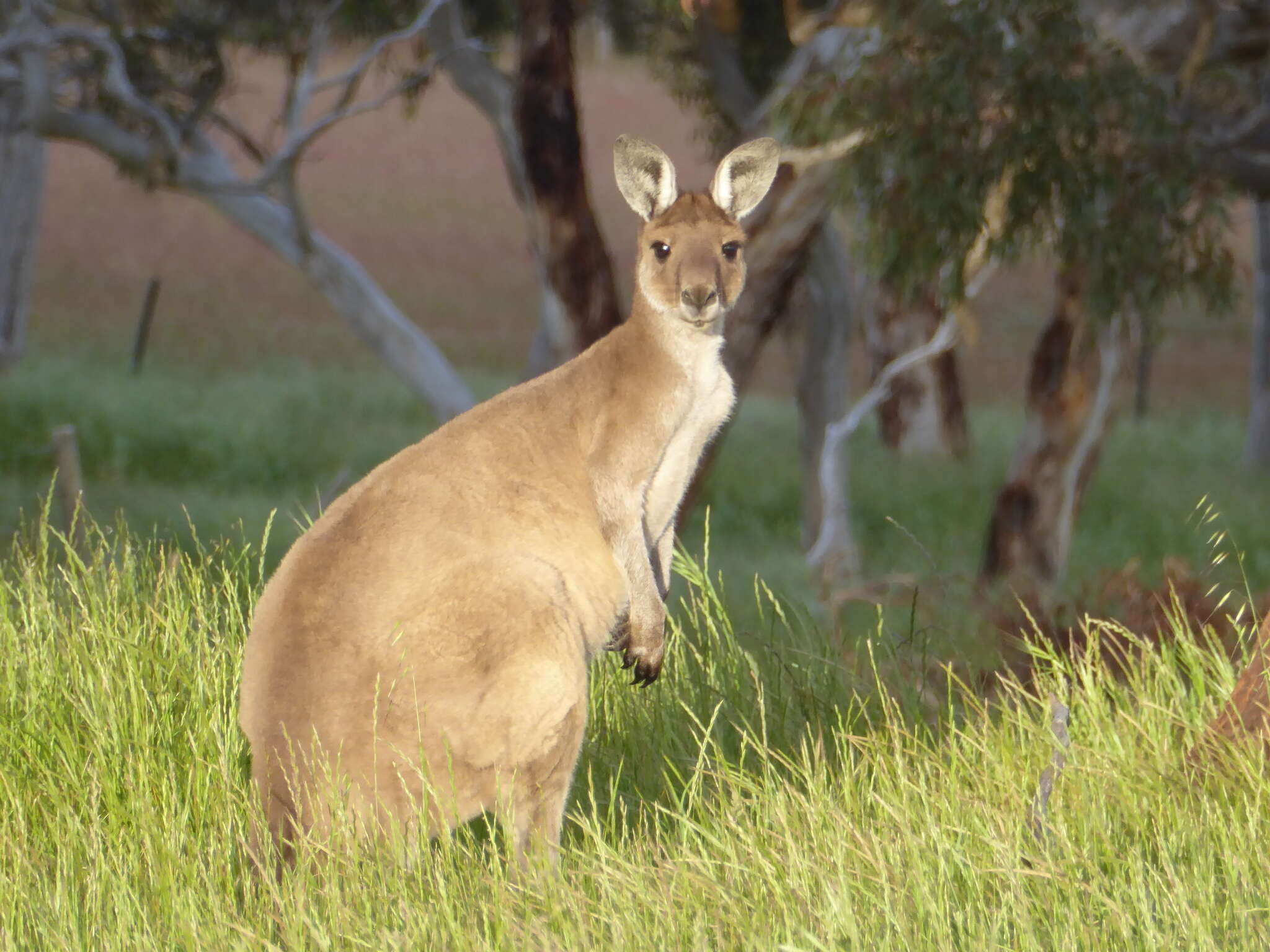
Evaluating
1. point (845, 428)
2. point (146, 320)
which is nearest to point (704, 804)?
point (845, 428)

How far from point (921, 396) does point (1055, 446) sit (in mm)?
11974

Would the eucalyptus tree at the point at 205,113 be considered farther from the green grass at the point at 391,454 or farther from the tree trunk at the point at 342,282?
the green grass at the point at 391,454

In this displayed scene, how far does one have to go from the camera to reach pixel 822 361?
14125 mm

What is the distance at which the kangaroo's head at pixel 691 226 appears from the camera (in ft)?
12.4

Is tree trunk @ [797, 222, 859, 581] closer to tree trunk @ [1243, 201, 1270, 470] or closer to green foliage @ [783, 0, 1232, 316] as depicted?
green foliage @ [783, 0, 1232, 316]

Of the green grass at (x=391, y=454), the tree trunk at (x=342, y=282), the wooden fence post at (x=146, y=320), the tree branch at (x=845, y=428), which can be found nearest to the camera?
the tree branch at (x=845, y=428)

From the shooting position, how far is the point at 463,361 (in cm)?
3688

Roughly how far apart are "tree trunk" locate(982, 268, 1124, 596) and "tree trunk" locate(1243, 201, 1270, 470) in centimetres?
986

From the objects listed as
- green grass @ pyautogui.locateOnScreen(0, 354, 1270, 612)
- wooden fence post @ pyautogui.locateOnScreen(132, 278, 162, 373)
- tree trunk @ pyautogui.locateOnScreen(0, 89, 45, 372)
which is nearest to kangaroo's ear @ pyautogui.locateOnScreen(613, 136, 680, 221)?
green grass @ pyautogui.locateOnScreen(0, 354, 1270, 612)

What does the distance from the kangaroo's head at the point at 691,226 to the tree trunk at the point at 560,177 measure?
23.0 feet

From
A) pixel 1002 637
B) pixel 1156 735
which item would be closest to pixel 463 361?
pixel 1002 637

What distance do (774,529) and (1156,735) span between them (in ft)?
41.0

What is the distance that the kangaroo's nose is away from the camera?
146 inches

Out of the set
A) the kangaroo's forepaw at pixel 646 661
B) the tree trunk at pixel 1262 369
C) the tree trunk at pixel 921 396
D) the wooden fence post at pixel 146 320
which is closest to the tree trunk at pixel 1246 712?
the kangaroo's forepaw at pixel 646 661
